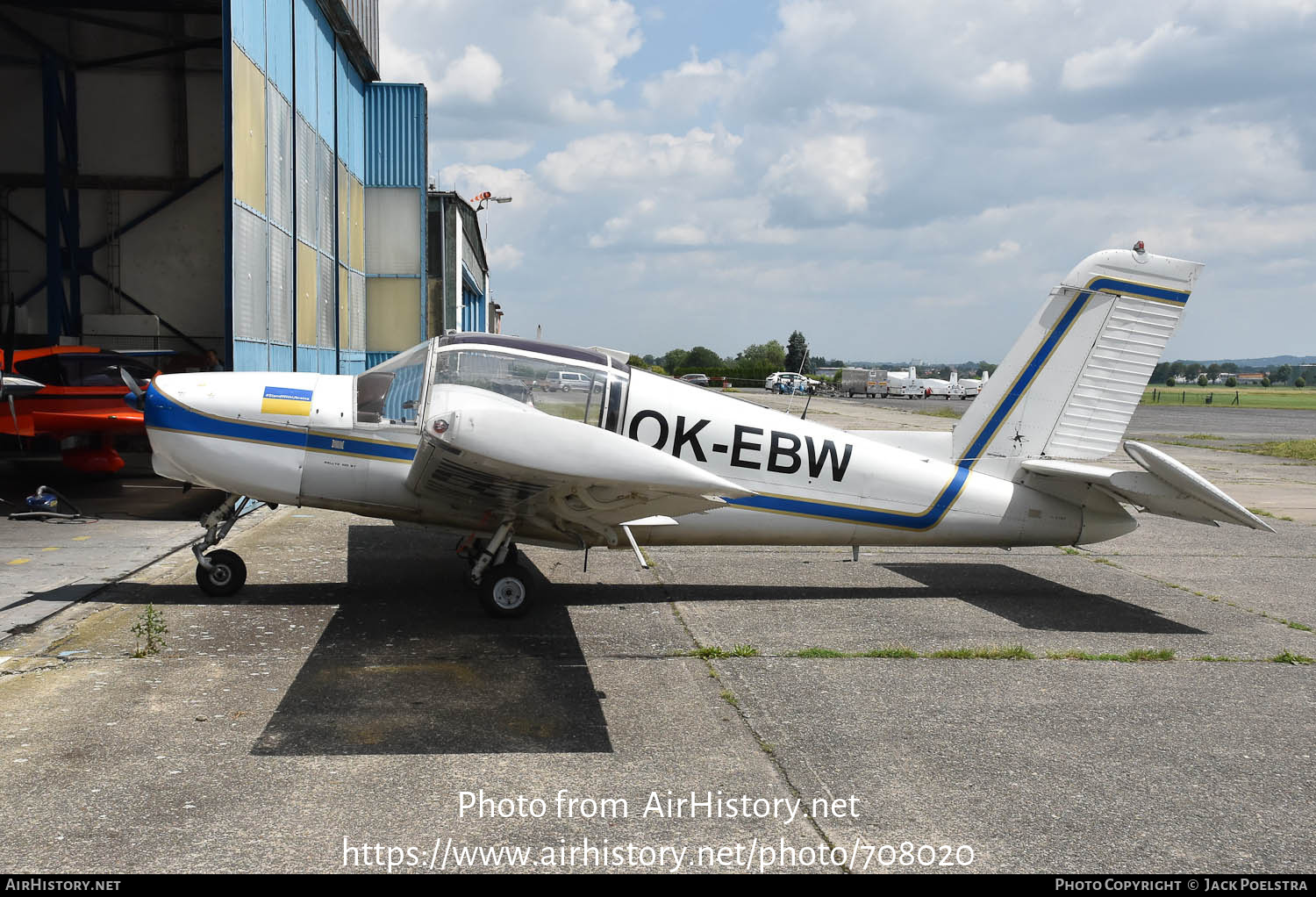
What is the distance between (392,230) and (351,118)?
2748mm

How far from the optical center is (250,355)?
41.9 ft

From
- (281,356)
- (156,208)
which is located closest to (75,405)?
(281,356)

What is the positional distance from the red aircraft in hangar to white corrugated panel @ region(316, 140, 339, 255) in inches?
194

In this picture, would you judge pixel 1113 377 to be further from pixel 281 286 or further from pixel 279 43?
pixel 279 43

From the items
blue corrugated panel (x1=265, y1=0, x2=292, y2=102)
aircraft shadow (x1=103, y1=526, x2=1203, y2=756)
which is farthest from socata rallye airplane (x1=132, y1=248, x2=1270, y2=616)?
blue corrugated panel (x1=265, y1=0, x2=292, y2=102)

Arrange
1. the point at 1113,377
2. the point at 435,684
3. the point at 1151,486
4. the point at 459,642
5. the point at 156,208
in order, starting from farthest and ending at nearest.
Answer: the point at 156,208 → the point at 1113,377 → the point at 1151,486 → the point at 459,642 → the point at 435,684

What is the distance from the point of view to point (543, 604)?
25.7ft

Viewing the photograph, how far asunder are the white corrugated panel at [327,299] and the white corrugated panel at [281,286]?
2.32 m

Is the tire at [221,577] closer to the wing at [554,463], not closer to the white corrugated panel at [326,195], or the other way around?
the wing at [554,463]

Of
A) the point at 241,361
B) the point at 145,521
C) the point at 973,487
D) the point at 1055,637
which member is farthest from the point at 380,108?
the point at 1055,637

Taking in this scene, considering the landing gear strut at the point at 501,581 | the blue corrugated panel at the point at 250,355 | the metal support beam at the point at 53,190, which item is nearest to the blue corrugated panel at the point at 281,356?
the blue corrugated panel at the point at 250,355

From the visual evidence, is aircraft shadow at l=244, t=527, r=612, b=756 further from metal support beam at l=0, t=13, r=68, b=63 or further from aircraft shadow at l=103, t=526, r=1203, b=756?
metal support beam at l=0, t=13, r=68, b=63

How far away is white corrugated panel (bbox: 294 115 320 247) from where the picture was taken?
1600cm

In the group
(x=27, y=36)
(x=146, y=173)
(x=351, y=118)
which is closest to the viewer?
(x=27, y=36)
